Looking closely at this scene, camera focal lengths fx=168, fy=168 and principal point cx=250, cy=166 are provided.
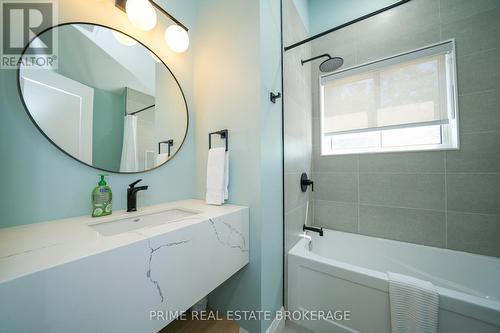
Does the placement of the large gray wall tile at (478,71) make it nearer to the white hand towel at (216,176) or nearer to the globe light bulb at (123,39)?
the white hand towel at (216,176)

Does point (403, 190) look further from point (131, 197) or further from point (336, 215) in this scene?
point (131, 197)

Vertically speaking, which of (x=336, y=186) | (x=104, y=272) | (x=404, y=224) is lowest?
(x=404, y=224)

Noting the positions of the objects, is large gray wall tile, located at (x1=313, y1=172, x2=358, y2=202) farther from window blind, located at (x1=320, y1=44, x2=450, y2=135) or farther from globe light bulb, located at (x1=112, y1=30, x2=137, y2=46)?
globe light bulb, located at (x1=112, y1=30, x2=137, y2=46)

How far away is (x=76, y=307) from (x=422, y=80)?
2.54 metres

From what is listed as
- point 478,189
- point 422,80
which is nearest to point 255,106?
point 422,80

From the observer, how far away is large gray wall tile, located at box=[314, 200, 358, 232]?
1.75m

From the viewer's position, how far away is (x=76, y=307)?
44cm

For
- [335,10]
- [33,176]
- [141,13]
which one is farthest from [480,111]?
[33,176]

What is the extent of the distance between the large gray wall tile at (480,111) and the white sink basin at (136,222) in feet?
7.03

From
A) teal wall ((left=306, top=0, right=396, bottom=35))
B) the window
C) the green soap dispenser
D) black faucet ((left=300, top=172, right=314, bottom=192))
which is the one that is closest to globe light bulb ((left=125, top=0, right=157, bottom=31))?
the green soap dispenser

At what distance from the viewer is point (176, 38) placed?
1182mm

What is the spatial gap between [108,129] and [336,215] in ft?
6.81

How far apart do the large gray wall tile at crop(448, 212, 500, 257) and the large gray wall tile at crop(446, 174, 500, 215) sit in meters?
0.05

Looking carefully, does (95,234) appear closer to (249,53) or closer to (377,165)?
(249,53)
